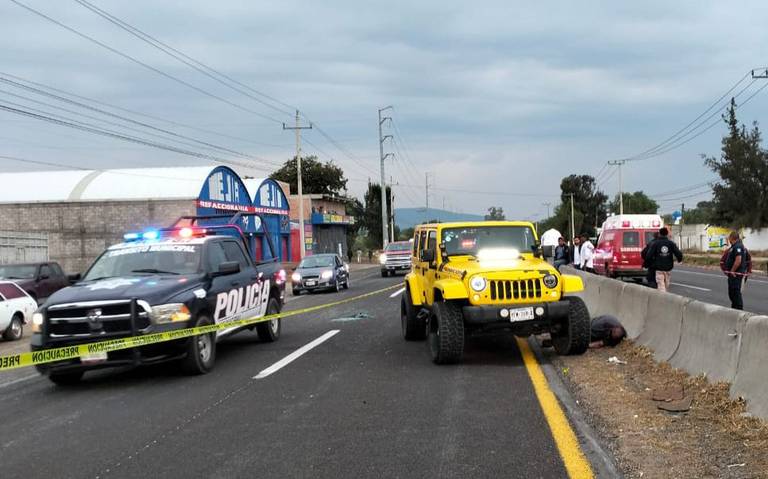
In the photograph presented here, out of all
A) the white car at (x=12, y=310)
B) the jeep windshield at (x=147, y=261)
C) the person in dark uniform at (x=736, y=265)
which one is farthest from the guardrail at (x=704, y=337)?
the white car at (x=12, y=310)

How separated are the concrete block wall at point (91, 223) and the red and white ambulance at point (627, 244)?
74.0 feet

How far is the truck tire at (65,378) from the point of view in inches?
317

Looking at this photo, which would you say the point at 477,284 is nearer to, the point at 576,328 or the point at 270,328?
the point at 576,328

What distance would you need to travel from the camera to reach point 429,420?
580cm

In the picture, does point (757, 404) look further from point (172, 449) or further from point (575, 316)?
point (172, 449)

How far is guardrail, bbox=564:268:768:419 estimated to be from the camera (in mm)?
5383

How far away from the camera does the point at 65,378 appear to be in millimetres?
8141

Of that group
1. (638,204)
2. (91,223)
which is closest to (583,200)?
(638,204)

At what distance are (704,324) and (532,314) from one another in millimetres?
2037

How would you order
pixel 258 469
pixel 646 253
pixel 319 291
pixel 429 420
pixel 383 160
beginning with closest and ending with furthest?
pixel 258 469, pixel 429 420, pixel 646 253, pixel 319 291, pixel 383 160

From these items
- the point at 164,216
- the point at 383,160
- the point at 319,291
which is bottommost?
the point at 319,291

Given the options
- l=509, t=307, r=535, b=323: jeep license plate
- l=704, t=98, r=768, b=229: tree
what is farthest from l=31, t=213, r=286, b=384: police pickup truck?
l=704, t=98, r=768, b=229: tree

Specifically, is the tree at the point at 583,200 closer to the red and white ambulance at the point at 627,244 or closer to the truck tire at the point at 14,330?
the red and white ambulance at the point at 627,244

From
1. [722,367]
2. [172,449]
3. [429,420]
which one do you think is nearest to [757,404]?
[722,367]
